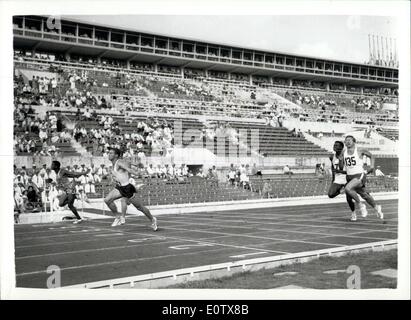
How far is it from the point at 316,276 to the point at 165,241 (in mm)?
1689

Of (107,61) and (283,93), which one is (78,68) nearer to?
(107,61)

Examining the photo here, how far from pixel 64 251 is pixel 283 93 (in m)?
5.38

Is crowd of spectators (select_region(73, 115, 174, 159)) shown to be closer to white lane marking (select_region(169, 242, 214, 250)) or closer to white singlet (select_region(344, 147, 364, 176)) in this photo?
white lane marking (select_region(169, 242, 214, 250))

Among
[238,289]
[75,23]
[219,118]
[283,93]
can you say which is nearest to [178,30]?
[75,23]

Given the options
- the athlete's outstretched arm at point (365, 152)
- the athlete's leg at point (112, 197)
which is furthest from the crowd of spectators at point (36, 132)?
the athlete's outstretched arm at point (365, 152)

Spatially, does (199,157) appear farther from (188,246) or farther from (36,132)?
(36,132)

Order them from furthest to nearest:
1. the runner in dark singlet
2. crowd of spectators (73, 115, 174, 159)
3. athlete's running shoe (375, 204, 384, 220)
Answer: crowd of spectators (73, 115, 174, 159), the runner in dark singlet, athlete's running shoe (375, 204, 384, 220)

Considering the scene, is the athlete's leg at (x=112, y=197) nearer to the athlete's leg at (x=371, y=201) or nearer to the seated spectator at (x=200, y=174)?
the seated spectator at (x=200, y=174)

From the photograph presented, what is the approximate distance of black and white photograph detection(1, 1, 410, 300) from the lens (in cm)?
451

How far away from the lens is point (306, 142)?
759 centimetres

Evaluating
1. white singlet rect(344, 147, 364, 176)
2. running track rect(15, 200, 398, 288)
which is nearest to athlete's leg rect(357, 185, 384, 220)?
running track rect(15, 200, 398, 288)

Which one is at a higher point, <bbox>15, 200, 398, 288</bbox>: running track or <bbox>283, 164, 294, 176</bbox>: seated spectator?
<bbox>283, 164, 294, 176</bbox>: seated spectator

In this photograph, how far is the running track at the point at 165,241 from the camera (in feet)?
14.6

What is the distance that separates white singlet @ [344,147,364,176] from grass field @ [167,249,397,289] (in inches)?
50.5
